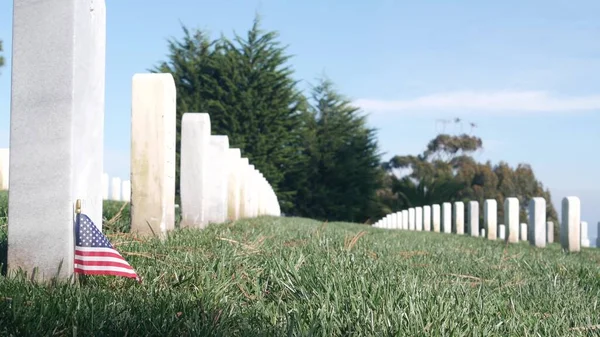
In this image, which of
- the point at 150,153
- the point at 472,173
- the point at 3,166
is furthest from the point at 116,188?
the point at 472,173

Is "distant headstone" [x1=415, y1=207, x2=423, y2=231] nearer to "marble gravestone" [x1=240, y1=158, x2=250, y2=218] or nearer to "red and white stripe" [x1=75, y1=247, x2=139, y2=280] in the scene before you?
"marble gravestone" [x1=240, y1=158, x2=250, y2=218]

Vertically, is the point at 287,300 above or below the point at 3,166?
below

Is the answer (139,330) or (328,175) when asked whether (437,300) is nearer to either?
(139,330)

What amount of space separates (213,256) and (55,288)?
3.41ft

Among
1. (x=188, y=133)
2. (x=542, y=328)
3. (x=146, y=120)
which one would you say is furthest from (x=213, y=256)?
(x=188, y=133)

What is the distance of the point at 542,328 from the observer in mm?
3367

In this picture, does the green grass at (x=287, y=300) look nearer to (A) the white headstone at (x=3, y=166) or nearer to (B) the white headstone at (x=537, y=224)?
(B) the white headstone at (x=537, y=224)

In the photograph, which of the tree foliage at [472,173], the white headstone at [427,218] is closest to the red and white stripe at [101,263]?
the white headstone at [427,218]

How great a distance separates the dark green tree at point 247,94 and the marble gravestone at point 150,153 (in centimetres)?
3060

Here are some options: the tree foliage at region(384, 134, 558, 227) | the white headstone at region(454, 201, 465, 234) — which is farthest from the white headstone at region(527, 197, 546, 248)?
the tree foliage at region(384, 134, 558, 227)

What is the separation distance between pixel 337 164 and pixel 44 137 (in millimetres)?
40759

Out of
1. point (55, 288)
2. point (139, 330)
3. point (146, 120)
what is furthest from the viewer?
point (146, 120)

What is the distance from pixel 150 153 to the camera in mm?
6465

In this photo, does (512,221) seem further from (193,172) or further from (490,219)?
(193,172)
